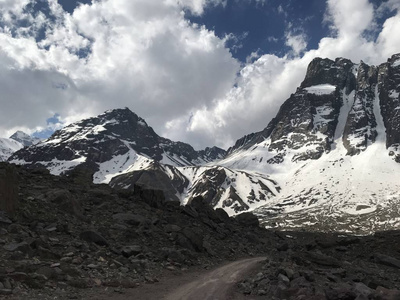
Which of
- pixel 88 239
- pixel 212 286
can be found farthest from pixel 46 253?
pixel 212 286

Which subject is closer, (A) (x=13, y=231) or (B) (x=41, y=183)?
(A) (x=13, y=231)

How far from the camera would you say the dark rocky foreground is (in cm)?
1570

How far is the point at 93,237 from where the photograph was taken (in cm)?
2298

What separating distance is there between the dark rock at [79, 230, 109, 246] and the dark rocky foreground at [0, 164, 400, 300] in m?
0.07

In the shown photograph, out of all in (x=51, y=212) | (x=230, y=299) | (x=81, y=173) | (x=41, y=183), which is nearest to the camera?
(x=230, y=299)

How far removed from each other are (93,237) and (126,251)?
8.67 ft

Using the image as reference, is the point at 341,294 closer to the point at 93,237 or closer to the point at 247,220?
the point at 93,237

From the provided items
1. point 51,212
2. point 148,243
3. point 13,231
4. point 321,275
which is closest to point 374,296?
point 321,275

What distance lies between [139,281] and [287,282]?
8.82 m

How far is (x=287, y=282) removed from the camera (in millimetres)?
17781

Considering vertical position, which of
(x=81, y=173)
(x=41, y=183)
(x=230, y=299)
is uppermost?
(x=81, y=173)

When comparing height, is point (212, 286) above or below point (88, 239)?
below

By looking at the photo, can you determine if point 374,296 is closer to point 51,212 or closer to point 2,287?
point 2,287

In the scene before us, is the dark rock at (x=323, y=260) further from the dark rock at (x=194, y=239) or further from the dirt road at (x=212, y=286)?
the dark rock at (x=194, y=239)
